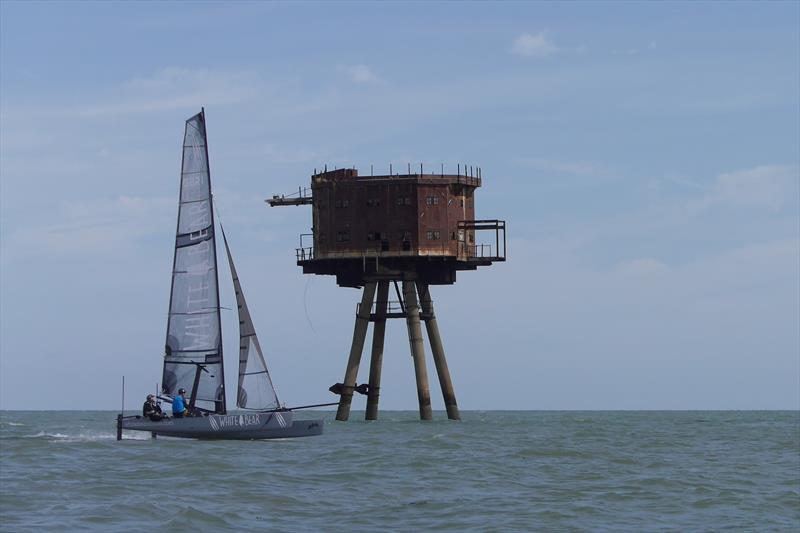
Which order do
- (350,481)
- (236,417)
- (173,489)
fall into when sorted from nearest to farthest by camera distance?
(173,489)
(350,481)
(236,417)

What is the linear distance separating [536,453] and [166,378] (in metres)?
14.0

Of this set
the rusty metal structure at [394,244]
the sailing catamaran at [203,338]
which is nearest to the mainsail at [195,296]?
the sailing catamaran at [203,338]

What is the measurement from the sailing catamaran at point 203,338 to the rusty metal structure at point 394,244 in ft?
61.3

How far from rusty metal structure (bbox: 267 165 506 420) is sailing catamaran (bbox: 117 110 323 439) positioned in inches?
735

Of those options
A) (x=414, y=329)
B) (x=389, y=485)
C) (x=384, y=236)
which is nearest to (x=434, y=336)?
(x=414, y=329)

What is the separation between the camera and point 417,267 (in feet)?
241

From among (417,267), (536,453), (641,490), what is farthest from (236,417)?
(417,267)

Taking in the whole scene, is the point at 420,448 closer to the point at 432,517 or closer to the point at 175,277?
the point at 175,277

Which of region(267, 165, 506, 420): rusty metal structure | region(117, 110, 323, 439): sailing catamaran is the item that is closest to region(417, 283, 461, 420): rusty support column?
region(267, 165, 506, 420): rusty metal structure

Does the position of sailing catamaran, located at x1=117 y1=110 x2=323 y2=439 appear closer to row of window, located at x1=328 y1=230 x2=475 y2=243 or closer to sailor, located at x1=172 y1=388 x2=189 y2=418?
sailor, located at x1=172 y1=388 x2=189 y2=418

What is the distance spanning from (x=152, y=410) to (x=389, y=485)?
15.3 m

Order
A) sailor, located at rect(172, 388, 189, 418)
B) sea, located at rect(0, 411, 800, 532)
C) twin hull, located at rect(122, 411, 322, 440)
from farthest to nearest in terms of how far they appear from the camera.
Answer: sailor, located at rect(172, 388, 189, 418) → twin hull, located at rect(122, 411, 322, 440) → sea, located at rect(0, 411, 800, 532)

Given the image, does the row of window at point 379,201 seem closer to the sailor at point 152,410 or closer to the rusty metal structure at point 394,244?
the rusty metal structure at point 394,244

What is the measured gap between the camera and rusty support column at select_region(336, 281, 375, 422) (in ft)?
243
